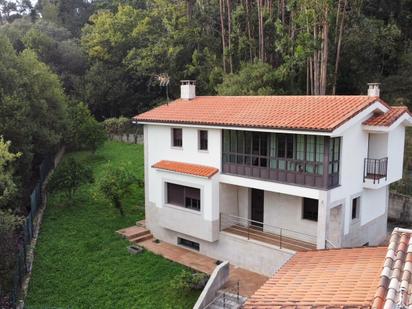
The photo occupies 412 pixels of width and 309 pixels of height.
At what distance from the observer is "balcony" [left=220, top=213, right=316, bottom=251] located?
59.3 ft

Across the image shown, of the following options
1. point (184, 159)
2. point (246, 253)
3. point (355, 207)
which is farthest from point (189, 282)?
point (355, 207)

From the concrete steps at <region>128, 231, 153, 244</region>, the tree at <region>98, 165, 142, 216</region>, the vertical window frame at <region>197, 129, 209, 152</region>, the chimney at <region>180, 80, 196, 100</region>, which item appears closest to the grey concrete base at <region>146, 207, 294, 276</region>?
the concrete steps at <region>128, 231, 153, 244</region>

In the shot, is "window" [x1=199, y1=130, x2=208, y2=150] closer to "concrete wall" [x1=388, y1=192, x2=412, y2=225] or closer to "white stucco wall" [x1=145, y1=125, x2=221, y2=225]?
"white stucco wall" [x1=145, y1=125, x2=221, y2=225]

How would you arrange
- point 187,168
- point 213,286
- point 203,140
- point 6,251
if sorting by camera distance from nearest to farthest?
point 6,251, point 213,286, point 187,168, point 203,140

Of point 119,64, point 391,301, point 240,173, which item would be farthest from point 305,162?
point 119,64

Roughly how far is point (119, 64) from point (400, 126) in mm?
36350

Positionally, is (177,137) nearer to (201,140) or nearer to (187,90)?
(201,140)

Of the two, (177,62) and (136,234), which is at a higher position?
(177,62)

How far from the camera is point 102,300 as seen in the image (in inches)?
620

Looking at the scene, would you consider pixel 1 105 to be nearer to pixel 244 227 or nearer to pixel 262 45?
pixel 244 227

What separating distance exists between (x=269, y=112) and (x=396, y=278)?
448 inches

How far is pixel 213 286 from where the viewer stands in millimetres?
15758

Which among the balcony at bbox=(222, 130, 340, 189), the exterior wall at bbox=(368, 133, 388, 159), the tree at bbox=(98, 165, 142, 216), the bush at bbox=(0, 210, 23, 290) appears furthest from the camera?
the tree at bbox=(98, 165, 142, 216)

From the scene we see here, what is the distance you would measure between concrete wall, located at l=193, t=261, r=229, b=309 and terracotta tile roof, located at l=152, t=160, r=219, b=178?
13.7 ft
